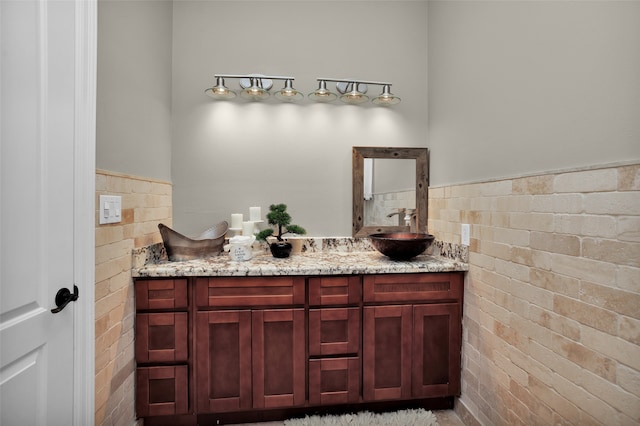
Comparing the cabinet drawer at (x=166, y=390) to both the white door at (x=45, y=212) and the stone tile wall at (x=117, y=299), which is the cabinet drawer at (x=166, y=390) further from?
the white door at (x=45, y=212)

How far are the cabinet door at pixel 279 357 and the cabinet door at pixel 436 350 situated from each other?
2.40ft

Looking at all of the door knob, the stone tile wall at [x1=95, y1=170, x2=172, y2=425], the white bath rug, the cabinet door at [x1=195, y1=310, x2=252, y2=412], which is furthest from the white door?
the white bath rug

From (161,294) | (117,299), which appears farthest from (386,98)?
(117,299)

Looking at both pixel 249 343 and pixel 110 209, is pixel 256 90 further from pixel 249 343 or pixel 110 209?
pixel 249 343

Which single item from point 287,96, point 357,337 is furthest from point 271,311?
point 287,96

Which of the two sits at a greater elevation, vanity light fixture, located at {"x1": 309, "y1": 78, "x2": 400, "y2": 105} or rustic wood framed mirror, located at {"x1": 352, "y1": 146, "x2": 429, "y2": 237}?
vanity light fixture, located at {"x1": 309, "y1": 78, "x2": 400, "y2": 105}

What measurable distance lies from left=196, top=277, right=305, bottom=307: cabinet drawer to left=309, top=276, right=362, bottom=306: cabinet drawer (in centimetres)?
7

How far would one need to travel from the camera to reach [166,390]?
1725 millimetres

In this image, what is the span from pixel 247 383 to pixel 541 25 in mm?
2418

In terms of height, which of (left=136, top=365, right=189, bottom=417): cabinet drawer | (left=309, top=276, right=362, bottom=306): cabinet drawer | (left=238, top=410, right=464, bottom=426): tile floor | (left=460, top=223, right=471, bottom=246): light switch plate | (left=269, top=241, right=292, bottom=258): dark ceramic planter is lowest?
(left=238, top=410, right=464, bottom=426): tile floor

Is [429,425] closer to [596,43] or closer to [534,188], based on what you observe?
[534,188]

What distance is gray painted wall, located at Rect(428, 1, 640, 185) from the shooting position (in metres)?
1.04

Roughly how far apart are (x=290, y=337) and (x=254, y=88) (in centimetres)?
180

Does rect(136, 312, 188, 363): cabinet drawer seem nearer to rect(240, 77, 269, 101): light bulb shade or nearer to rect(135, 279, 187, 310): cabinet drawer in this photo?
rect(135, 279, 187, 310): cabinet drawer
